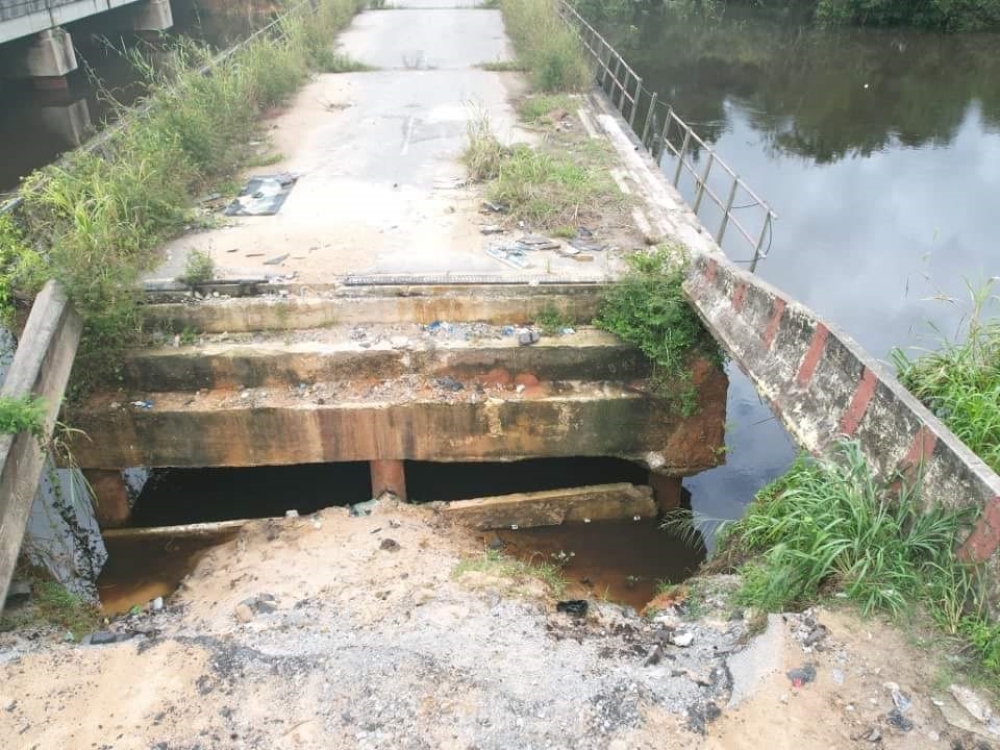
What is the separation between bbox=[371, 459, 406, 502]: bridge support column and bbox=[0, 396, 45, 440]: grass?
2.61m

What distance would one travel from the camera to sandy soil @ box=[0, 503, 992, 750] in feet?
11.5

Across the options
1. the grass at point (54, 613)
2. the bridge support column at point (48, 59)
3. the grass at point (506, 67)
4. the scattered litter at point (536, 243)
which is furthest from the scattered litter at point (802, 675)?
the bridge support column at point (48, 59)

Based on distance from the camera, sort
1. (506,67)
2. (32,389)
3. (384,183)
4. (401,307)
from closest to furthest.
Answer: (32,389) → (401,307) → (384,183) → (506,67)

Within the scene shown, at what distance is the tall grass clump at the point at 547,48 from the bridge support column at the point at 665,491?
810 centimetres

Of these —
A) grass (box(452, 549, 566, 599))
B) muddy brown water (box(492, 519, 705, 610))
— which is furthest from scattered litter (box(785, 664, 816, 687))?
muddy brown water (box(492, 519, 705, 610))

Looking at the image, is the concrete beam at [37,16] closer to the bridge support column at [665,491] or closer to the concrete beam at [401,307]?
the concrete beam at [401,307]

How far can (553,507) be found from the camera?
696cm

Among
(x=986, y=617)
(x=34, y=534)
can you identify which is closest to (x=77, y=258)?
(x=34, y=534)

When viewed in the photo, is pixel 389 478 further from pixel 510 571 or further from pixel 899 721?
pixel 899 721

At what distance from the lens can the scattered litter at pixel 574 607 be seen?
5070mm

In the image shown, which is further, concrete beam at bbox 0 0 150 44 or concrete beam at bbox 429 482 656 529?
concrete beam at bbox 0 0 150 44

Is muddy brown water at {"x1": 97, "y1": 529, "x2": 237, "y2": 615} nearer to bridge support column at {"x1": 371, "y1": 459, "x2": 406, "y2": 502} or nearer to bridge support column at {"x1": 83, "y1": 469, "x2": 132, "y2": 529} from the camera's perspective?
bridge support column at {"x1": 83, "y1": 469, "x2": 132, "y2": 529}

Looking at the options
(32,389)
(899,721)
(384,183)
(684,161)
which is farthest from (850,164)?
(32,389)

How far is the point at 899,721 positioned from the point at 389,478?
452cm
